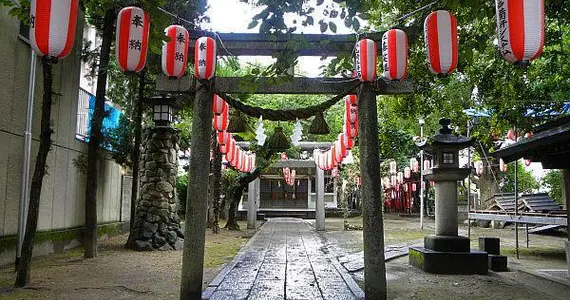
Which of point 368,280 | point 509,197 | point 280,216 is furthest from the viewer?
point 280,216

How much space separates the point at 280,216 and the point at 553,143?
27.5m

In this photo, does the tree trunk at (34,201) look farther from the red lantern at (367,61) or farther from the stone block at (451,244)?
the stone block at (451,244)

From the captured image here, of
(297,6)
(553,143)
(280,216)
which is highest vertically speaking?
(297,6)

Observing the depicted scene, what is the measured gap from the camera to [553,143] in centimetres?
801

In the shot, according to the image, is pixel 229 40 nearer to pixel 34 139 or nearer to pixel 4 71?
pixel 4 71

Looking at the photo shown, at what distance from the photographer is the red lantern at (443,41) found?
Answer: 20.4ft

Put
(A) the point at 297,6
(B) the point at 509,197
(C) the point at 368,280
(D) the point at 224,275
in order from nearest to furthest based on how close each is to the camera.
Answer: (A) the point at 297,6
(C) the point at 368,280
(D) the point at 224,275
(B) the point at 509,197

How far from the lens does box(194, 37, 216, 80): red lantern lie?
23.0 feet

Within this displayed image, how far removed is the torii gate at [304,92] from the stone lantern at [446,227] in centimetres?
379

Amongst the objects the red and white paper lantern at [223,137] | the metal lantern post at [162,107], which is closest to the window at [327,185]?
the red and white paper lantern at [223,137]

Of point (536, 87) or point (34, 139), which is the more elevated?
point (536, 87)

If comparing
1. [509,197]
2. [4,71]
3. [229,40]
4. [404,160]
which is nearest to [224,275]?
[229,40]

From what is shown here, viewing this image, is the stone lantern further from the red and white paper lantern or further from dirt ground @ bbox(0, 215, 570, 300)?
the red and white paper lantern

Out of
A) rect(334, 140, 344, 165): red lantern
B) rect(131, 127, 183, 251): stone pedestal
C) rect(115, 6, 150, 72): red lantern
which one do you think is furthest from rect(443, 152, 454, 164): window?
rect(131, 127, 183, 251): stone pedestal
